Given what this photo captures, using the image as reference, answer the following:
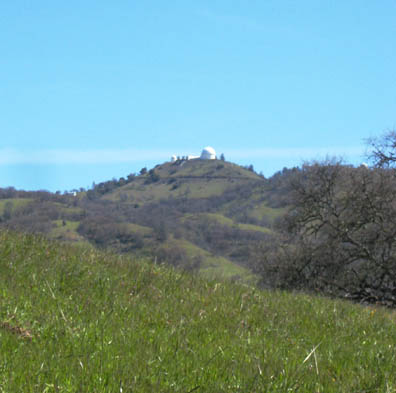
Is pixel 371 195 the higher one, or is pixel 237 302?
pixel 371 195

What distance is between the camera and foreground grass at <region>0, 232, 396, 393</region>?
13.0ft

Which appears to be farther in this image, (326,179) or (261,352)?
(326,179)

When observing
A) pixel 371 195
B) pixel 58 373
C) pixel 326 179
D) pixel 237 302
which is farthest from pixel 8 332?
pixel 326 179

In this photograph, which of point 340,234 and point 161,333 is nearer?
point 161,333

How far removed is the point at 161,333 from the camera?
538cm

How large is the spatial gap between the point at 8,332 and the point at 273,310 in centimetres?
388

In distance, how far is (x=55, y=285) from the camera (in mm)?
6707

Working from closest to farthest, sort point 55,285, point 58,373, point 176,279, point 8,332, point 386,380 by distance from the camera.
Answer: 1. point 58,373
2. point 386,380
3. point 8,332
4. point 55,285
5. point 176,279

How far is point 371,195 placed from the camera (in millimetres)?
28469

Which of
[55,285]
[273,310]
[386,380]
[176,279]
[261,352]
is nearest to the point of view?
[386,380]

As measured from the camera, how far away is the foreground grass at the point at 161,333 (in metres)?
3.96

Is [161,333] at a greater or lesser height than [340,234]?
lesser

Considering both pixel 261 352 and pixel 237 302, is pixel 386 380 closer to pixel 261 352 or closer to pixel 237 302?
pixel 261 352

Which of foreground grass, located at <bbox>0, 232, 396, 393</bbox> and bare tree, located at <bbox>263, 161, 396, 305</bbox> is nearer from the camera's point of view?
foreground grass, located at <bbox>0, 232, 396, 393</bbox>
